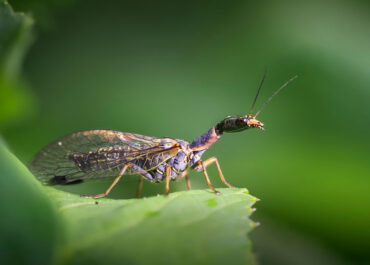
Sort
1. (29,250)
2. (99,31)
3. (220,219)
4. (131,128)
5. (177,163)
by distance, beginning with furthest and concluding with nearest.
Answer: (99,31) → (131,128) → (177,163) → (220,219) → (29,250)

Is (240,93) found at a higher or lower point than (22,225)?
higher

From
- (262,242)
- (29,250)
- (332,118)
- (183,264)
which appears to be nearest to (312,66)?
(332,118)

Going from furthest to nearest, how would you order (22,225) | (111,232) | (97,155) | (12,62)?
1. (97,155)
2. (12,62)
3. (111,232)
4. (22,225)

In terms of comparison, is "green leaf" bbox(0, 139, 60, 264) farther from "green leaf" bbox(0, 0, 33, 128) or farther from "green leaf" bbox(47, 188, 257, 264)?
"green leaf" bbox(0, 0, 33, 128)

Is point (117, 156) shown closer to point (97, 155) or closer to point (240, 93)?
point (97, 155)

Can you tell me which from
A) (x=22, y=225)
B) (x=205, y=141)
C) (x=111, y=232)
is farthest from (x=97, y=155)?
(x=22, y=225)

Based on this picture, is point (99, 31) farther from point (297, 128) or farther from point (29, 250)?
point (29, 250)
